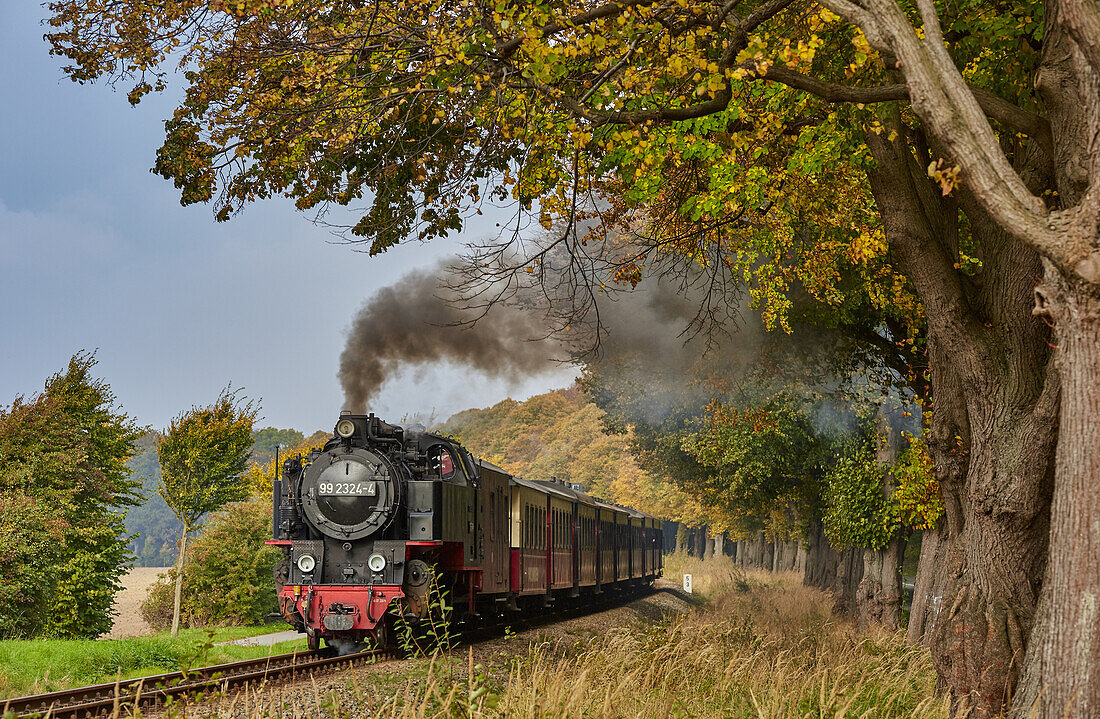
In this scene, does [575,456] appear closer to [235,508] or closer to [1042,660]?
[235,508]

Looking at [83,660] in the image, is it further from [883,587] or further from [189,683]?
[883,587]

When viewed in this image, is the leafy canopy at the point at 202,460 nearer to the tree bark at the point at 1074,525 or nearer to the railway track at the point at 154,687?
the railway track at the point at 154,687

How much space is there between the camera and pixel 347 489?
1397 centimetres

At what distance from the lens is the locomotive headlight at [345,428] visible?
1431cm

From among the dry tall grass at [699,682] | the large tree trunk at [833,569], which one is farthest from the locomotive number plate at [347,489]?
the large tree trunk at [833,569]

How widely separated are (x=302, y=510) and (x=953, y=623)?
9608 millimetres

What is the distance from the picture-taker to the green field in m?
11.2

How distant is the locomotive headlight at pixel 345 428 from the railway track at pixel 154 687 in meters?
3.17

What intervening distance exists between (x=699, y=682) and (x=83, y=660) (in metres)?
9.26

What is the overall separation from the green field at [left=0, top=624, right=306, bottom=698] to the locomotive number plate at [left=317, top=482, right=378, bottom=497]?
8.63 feet

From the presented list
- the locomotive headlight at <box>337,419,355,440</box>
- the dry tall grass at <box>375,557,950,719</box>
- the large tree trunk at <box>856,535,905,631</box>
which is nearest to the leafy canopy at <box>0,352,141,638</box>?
the locomotive headlight at <box>337,419,355,440</box>

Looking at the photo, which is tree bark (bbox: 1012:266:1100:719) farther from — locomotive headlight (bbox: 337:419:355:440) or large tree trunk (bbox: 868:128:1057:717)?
locomotive headlight (bbox: 337:419:355:440)

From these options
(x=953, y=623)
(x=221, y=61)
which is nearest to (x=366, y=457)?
(x=221, y=61)

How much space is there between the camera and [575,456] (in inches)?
3671
